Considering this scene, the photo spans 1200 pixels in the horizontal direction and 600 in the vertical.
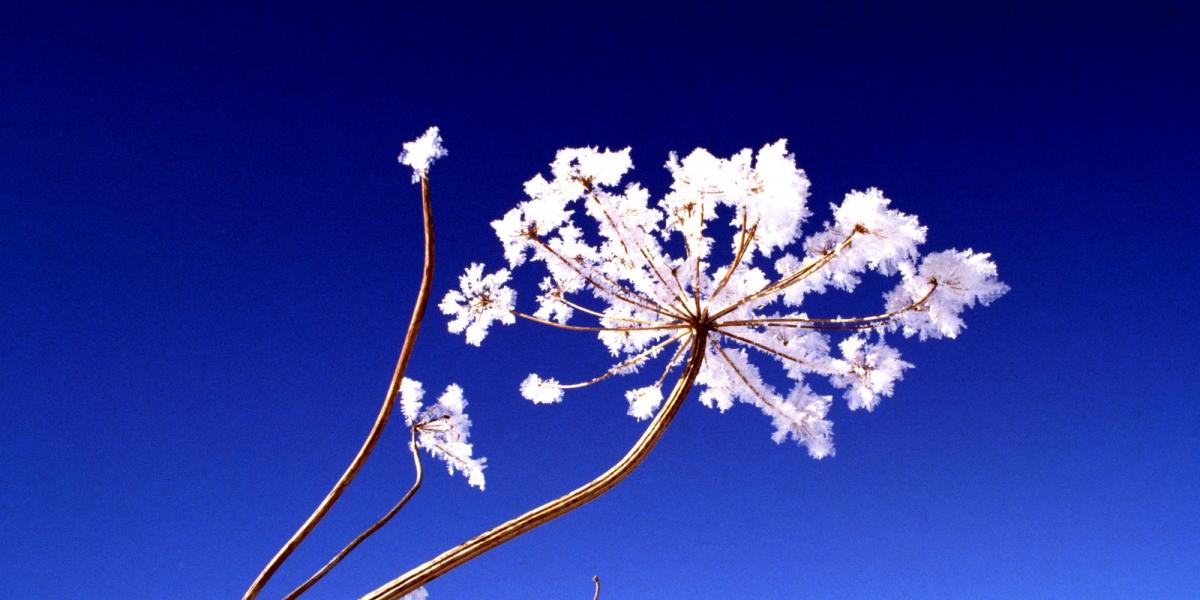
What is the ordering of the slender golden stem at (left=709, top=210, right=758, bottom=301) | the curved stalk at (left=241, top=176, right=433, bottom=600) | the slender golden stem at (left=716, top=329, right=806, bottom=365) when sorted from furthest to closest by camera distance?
1. the slender golden stem at (left=716, top=329, right=806, bottom=365)
2. the slender golden stem at (left=709, top=210, right=758, bottom=301)
3. the curved stalk at (left=241, top=176, right=433, bottom=600)

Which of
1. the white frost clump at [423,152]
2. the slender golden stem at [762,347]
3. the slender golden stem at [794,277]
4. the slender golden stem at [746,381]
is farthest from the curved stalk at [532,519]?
the slender golden stem at [746,381]

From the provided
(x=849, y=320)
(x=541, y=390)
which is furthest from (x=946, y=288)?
(x=541, y=390)

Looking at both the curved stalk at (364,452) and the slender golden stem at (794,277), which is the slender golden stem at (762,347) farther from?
the curved stalk at (364,452)

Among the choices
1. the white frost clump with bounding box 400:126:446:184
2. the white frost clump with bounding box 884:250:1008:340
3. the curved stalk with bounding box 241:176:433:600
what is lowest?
the curved stalk with bounding box 241:176:433:600

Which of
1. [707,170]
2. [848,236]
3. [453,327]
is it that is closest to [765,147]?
[707,170]

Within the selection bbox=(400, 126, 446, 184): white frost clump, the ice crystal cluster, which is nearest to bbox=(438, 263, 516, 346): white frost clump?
the ice crystal cluster

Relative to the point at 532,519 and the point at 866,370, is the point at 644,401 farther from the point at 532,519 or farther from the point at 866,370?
the point at 532,519

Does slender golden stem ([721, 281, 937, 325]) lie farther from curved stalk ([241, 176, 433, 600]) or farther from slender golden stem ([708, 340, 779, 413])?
curved stalk ([241, 176, 433, 600])
